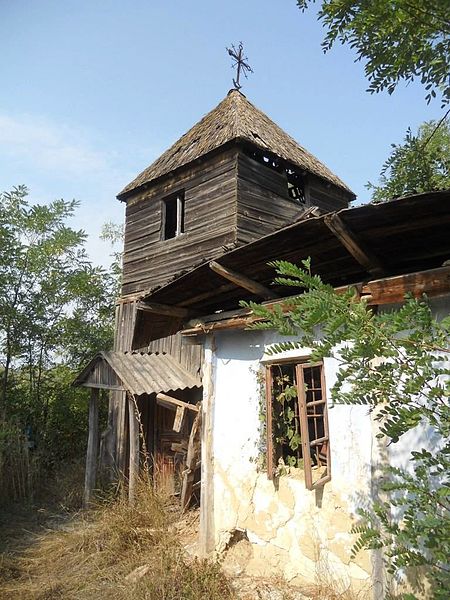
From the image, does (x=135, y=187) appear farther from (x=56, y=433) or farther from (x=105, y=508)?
(x=105, y=508)

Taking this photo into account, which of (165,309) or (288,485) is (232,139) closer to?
(165,309)

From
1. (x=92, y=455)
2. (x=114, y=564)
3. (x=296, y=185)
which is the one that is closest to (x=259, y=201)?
(x=296, y=185)

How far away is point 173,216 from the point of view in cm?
1272

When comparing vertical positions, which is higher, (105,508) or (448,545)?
(448,545)

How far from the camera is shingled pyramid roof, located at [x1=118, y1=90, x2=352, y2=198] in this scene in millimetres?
10914

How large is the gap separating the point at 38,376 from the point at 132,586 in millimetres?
9763

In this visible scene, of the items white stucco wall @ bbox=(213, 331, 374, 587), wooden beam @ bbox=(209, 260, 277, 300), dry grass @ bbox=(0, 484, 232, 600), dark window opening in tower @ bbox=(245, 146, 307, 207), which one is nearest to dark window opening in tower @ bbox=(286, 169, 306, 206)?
dark window opening in tower @ bbox=(245, 146, 307, 207)

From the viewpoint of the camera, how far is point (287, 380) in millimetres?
5414

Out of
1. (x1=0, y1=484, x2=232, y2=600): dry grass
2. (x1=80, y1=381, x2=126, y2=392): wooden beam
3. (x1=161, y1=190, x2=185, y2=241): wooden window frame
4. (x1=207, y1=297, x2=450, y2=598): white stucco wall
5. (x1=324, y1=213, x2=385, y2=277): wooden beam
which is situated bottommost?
(x1=0, y1=484, x2=232, y2=600): dry grass

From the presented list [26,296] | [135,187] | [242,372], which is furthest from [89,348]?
[242,372]

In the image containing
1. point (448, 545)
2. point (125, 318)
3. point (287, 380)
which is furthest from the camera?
point (125, 318)

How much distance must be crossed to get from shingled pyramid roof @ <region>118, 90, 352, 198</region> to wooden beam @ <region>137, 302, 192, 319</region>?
5.80 metres

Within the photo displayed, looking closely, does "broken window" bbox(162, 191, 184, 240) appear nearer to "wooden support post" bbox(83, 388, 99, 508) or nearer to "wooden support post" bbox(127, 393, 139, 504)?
"wooden support post" bbox(83, 388, 99, 508)

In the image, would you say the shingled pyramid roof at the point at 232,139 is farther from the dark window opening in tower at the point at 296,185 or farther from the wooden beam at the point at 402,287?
the wooden beam at the point at 402,287
